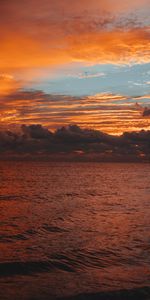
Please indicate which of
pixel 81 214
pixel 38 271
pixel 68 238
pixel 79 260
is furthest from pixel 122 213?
pixel 38 271

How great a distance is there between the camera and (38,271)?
17.2m

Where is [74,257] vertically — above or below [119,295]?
below

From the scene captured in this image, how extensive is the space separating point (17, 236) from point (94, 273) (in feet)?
31.8

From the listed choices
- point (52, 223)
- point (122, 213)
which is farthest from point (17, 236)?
point (122, 213)

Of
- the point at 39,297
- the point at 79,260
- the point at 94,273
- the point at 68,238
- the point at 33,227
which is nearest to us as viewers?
the point at 39,297

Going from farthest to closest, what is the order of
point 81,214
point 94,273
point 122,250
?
point 81,214
point 122,250
point 94,273

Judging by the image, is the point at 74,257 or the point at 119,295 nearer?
the point at 119,295

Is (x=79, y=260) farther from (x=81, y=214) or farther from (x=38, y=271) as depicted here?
(x=81, y=214)

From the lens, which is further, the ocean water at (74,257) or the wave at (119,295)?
the ocean water at (74,257)

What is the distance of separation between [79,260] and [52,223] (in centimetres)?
1214

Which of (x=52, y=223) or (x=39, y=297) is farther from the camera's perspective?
(x=52, y=223)

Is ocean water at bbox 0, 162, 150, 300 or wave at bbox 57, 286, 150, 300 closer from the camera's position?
wave at bbox 57, 286, 150, 300

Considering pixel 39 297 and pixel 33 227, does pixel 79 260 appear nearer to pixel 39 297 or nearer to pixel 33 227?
pixel 39 297

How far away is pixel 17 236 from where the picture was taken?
25.4 m
